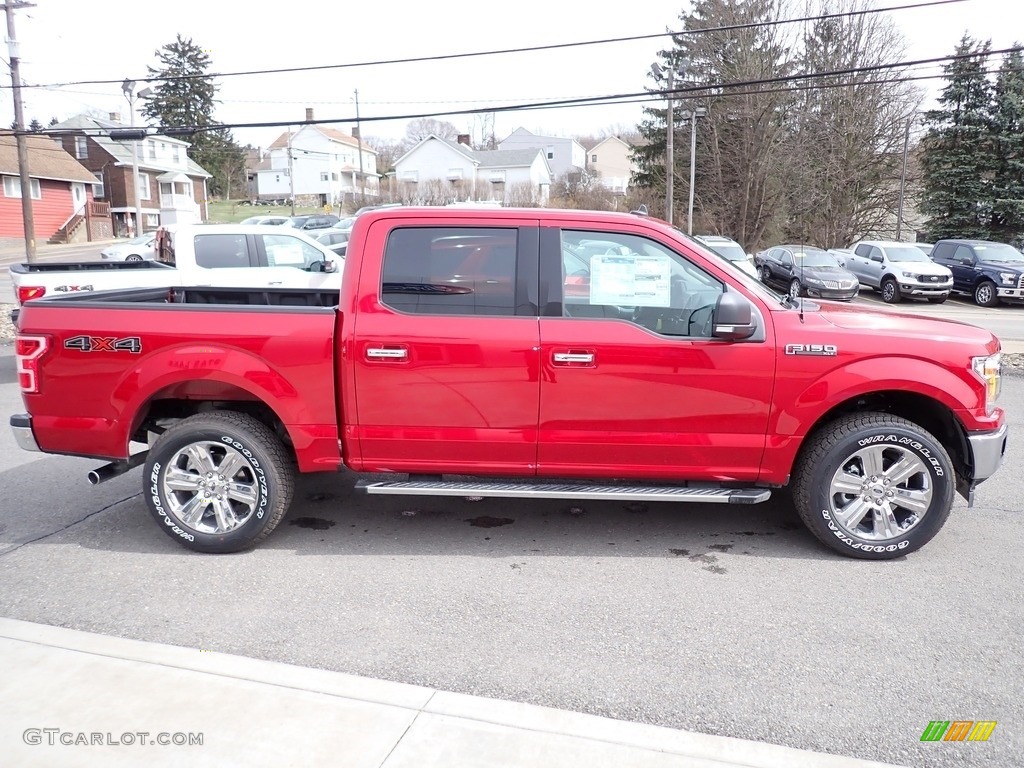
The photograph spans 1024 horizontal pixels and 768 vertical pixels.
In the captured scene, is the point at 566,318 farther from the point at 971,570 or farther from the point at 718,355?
the point at 971,570

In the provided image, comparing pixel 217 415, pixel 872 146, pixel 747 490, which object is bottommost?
pixel 747 490

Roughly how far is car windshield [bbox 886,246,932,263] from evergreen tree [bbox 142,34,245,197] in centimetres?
6888

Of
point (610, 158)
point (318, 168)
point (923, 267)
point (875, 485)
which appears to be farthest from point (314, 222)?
point (610, 158)

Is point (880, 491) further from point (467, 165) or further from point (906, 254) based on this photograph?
point (467, 165)

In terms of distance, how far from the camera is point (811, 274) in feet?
70.4

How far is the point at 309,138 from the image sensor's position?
276 feet

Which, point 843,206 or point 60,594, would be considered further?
point 843,206

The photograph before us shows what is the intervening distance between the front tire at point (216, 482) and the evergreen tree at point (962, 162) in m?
39.3

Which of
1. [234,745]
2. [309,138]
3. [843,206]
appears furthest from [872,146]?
[309,138]

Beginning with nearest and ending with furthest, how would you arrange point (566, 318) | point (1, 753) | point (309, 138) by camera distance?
point (1, 753), point (566, 318), point (309, 138)

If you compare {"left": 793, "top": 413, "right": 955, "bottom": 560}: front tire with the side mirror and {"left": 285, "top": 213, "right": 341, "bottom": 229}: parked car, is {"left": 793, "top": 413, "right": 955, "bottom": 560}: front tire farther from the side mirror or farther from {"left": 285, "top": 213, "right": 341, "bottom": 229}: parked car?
{"left": 285, "top": 213, "right": 341, "bottom": 229}: parked car

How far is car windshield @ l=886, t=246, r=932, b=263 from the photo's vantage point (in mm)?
23938

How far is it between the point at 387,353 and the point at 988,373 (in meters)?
3.45

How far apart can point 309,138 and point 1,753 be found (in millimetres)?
87681
